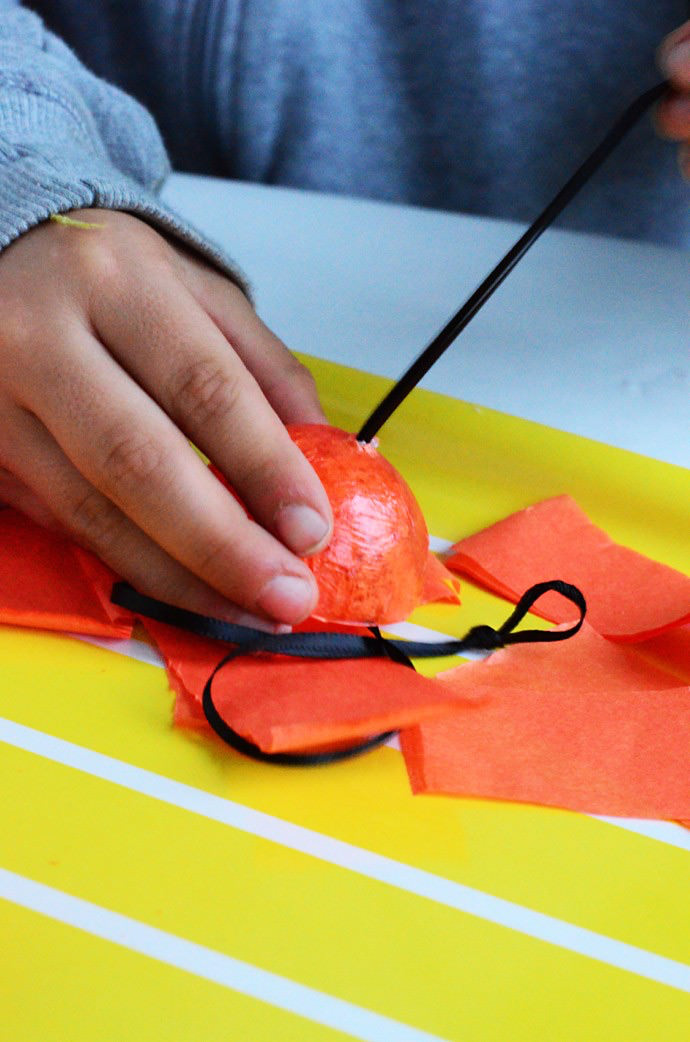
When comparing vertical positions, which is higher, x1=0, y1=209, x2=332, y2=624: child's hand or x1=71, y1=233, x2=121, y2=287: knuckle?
x1=71, y1=233, x2=121, y2=287: knuckle

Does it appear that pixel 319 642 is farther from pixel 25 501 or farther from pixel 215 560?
pixel 25 501

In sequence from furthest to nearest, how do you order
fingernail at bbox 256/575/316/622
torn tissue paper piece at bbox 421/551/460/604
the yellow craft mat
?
torn tissue paper piece at bbox 421/551/460/604, fingernail at bbox 256/575/316/622, the yellow craft mat

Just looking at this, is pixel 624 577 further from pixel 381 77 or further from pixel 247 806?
pixel 381 77

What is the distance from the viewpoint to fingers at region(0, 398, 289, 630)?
47 cm

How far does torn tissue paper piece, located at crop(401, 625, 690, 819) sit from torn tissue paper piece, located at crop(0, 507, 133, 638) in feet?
0.51

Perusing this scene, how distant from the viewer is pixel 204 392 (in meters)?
0.48

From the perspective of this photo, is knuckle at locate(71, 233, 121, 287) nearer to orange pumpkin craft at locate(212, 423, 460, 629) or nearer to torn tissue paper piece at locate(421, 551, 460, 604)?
orange pumpkin craft at locate(212, 423, 460, 629)

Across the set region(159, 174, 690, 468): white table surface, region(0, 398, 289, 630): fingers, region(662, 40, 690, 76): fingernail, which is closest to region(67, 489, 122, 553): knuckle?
region(0, 398, 289, 630): fingers

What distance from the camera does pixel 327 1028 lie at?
1.05 ft

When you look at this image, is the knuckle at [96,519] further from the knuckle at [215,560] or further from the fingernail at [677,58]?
the fingernail at [677,58]

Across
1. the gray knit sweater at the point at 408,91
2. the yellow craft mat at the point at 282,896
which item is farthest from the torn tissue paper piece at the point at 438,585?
the gray knit sweater at the point at 408,91

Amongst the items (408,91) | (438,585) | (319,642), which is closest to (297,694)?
(319,642)

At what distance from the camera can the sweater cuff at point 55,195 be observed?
524 mm

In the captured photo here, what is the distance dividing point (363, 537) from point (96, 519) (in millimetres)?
131
